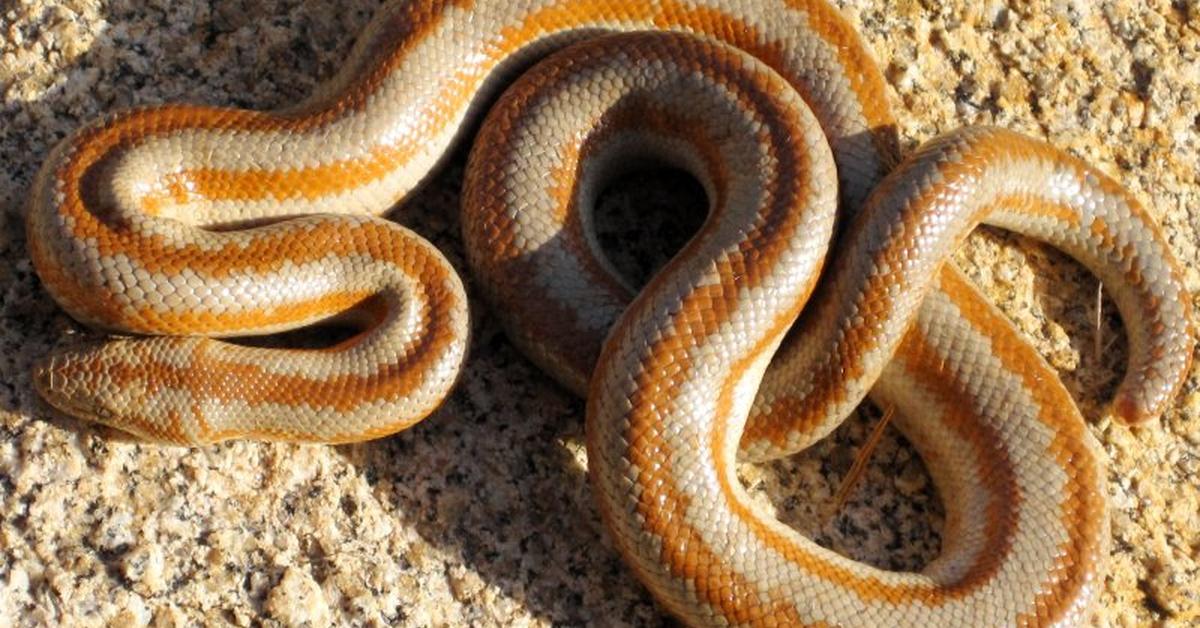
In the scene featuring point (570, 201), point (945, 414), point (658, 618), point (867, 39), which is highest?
point (867, 39)

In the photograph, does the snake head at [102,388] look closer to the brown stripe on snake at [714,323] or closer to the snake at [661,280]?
the snake at [661,280]

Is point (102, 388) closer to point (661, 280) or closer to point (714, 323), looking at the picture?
point (661, 280)

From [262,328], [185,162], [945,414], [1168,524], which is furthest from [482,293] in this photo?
[1168,524]

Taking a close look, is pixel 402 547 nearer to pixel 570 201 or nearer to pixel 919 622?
pixel 570 201

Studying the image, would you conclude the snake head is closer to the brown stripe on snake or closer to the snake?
the snake

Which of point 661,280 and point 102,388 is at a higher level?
point 661,280

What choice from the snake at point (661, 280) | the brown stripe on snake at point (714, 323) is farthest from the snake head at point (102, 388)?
the brown stripe on snake at point (714, 323)

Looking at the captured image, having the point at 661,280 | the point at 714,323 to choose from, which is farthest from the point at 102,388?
the point at 714,323

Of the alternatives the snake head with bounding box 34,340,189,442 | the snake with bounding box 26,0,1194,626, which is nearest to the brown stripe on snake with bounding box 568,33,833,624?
the snake with bounding box 26,0,1194,626
